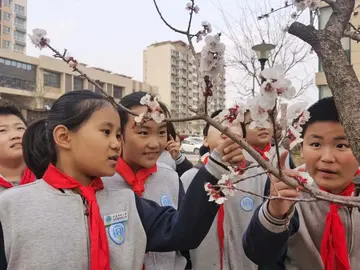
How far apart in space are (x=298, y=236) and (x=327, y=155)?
1.09 ft

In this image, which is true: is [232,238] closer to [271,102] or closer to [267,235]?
[267,235]

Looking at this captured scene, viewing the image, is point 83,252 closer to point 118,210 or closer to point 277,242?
point 118,210

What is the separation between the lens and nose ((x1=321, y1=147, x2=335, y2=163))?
1.28 meters

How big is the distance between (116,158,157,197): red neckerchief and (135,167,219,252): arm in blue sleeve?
0.34 meters

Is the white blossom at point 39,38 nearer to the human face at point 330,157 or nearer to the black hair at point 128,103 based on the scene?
the black hair at point 128,103

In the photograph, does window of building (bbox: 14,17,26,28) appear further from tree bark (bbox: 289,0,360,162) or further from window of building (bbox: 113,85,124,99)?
tree bark (bbox: 289,0,360,162)

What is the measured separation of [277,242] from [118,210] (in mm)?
575

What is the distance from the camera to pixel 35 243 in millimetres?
1157

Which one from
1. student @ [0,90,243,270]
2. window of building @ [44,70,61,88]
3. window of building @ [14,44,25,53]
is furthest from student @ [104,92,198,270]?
window of building @ [14,44,25,53]

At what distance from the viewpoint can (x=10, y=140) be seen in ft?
6.52

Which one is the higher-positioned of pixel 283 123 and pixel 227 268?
pixel 283 123

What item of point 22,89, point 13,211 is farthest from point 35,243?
point 22,89

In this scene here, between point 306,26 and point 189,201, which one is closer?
point 306,26

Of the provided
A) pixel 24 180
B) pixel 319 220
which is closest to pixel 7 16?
pixel 24 180
